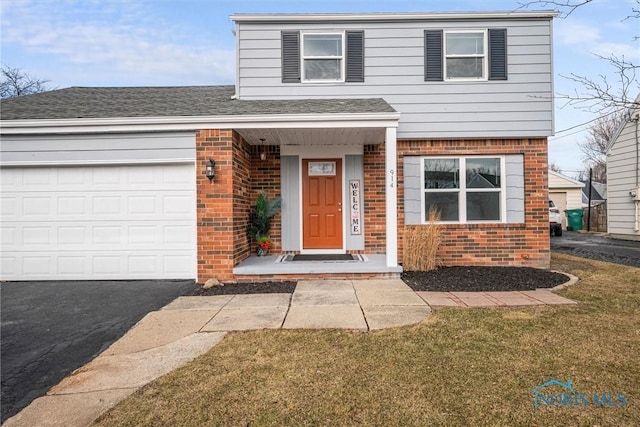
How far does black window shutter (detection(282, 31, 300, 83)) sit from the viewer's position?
729cm

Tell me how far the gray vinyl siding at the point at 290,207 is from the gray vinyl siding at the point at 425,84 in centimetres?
170

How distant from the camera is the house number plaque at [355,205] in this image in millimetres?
7625

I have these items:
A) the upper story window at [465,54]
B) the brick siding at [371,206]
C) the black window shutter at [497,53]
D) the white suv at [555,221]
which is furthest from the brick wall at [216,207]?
the white suv at [555,221]

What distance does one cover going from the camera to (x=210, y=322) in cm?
402

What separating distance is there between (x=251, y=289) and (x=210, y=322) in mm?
1557

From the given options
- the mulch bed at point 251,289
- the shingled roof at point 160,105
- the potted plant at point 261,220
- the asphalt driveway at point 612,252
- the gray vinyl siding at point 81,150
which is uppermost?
the shingled roof at point 160,105

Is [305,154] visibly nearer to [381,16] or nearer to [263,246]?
[263,246]

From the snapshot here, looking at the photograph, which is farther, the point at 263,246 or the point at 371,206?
the point at 371,206

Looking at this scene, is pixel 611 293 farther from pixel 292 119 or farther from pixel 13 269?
pixel 13 269

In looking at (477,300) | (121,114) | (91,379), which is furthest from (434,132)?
(91,379)

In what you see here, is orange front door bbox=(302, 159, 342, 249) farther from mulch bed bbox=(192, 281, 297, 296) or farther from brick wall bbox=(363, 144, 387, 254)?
mulch bed bbox=(192, 281, 297, 296)

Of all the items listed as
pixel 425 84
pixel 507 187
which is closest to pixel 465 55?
pixel 425 84

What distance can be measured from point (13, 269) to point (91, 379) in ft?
16.4

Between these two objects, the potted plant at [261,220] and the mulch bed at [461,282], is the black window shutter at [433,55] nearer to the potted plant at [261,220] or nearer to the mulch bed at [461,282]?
the mulch bed at [461,282]
